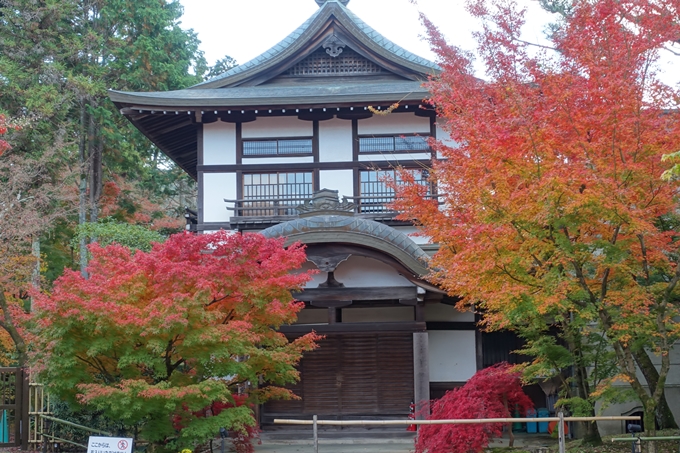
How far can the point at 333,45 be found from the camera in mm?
22000

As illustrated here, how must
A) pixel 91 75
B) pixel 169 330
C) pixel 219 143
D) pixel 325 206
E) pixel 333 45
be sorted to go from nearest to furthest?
1. pixel 169 330
2. pixel 325 206
3. pixel 219 143
4. pixel 333 45
5. pixel 91 75

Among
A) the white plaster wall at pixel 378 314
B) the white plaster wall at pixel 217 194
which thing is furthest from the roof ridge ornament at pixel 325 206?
the white plaster wall at pixel 217 194

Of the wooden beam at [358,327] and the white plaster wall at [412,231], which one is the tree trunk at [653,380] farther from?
the white plaster wall at [412,231]

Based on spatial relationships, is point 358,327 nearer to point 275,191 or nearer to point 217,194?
point 275,191

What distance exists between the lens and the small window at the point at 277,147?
20.9 m

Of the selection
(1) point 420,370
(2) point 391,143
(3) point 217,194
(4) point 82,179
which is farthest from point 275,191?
(4) point 82,179

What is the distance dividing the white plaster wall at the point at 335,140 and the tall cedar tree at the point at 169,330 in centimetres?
720

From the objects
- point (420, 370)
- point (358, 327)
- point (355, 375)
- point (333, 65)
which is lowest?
point (355, 375)

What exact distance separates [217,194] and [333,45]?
18.1ft

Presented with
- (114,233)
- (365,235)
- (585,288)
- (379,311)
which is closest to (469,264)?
(585,288)

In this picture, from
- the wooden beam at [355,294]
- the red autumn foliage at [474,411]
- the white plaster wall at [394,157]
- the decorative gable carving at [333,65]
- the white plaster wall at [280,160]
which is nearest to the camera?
the red autumn foliage at [474,411]

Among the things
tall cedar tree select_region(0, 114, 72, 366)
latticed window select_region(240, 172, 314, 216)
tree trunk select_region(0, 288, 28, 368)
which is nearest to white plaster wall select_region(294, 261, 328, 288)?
latticed window select_region(240, 172, 314, 216)

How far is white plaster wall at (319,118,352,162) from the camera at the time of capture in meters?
20.8

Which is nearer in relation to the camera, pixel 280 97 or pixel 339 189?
pixel 280 97
